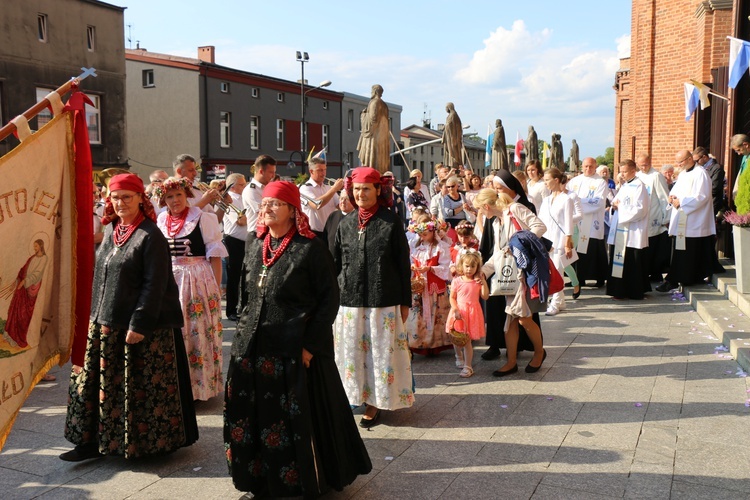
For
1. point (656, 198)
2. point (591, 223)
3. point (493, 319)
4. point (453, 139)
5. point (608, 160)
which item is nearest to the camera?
point (493, 319)

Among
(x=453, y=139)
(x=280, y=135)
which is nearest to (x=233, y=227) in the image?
(x=453, y=139)

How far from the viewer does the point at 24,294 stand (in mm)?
3139

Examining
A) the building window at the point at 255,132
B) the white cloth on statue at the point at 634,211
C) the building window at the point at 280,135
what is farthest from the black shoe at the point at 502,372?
the building window at the point at 280,135

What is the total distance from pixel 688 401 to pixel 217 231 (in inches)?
165

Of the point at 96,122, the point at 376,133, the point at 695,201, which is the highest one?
the point at 96,122

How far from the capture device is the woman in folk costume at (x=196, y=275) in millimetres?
5707

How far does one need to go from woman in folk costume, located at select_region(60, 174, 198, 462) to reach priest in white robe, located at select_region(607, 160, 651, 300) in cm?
769

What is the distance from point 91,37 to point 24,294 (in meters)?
26.6

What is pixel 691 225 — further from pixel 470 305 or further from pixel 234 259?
pixel 234 259

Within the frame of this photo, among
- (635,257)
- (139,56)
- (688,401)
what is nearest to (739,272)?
(635,257)

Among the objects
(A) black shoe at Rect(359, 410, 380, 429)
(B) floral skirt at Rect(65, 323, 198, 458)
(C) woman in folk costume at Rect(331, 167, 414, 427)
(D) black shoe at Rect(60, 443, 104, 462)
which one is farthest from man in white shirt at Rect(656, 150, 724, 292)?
(D) black shoe at Rect(60, 443, 104, 462)

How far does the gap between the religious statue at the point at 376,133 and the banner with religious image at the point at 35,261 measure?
10.8 meters

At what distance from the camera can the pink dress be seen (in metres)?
6.72

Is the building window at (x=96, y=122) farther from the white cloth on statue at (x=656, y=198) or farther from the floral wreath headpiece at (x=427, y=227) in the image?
the floral wreath headpiece at (x=427, y=227)
